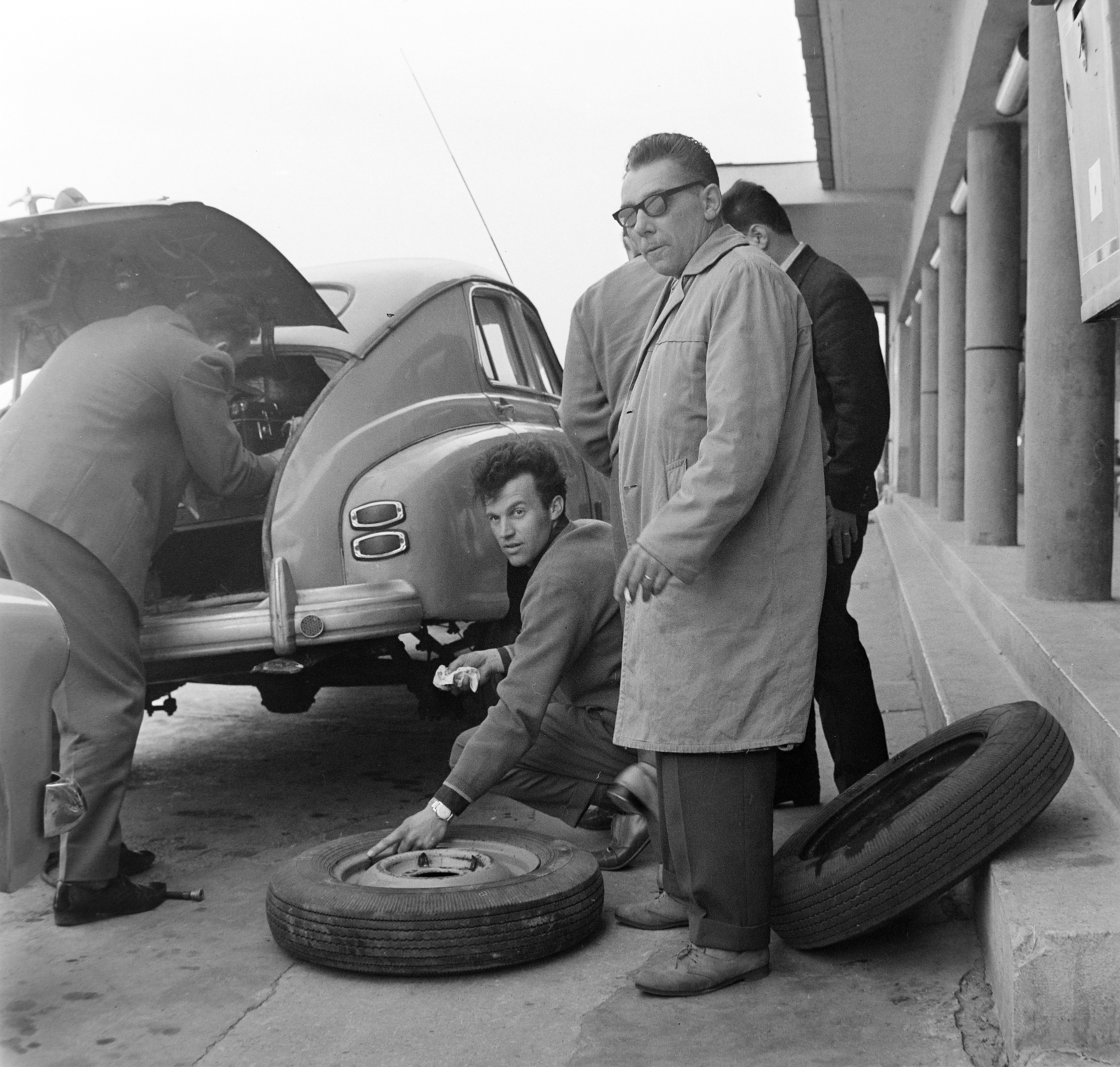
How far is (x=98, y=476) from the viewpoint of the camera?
3842mm

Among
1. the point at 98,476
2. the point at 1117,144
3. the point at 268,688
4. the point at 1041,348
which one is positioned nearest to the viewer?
the point at 1117,144

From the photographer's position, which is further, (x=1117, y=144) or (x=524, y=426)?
(x=524, y=426)

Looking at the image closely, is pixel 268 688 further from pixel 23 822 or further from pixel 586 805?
pixel 23 822

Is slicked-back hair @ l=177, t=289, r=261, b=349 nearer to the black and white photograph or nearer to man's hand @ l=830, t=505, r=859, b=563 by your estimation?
the black and white photograph

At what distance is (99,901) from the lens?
365 cm

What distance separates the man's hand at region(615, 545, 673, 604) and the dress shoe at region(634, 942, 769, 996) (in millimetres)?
830

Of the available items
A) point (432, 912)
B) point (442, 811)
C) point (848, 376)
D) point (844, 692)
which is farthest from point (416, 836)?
point (848, 376)

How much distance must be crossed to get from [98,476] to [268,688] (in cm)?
147

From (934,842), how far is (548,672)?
1179 millimetres

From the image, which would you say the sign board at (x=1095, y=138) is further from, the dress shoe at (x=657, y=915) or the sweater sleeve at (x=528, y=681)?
the dress shoe at (x=657, y=915)

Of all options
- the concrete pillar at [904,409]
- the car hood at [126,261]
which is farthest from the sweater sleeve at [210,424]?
the concrete pillar at [904,409]

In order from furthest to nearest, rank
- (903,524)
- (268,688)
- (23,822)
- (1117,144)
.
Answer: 1. (903,524)
2. (268,688)
3. (1117,144)
4. (23,822)

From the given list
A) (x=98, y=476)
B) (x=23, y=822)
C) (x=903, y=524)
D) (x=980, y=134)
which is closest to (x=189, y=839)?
(x=98, y=476)

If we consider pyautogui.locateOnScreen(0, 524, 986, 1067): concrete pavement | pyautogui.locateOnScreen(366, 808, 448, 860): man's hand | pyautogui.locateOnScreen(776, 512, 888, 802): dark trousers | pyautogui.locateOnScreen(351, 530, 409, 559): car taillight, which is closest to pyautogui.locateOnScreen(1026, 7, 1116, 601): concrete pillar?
pyautogui.locateOnScreen(776, 512, 888, 802): dark trousers
